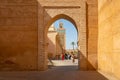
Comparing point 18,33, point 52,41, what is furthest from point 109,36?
point 52,41

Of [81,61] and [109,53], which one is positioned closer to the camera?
[109,53]

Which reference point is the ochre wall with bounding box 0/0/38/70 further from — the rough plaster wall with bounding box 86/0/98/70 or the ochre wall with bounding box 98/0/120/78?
the ochre wall with bounding box 98/0/120/78

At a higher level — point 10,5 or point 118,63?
point 10,5

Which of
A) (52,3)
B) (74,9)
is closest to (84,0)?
(74,9)

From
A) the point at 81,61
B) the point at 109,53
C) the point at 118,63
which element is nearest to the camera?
the point at 118,63

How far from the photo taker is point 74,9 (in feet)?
60.0

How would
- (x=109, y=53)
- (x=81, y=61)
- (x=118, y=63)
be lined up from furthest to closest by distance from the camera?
1. (x=81, y=61)
2. (x=109, y=53)
3. (x=118, y=63)

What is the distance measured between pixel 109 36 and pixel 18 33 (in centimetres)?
656

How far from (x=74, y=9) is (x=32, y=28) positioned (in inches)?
126

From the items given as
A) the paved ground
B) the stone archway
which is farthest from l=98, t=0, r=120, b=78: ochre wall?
the stone archway

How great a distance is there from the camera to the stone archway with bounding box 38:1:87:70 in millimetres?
17906

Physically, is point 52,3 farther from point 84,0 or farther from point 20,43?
point 20,43

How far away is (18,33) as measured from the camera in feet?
58.9

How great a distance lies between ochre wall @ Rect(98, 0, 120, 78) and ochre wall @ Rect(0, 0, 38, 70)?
446cm
